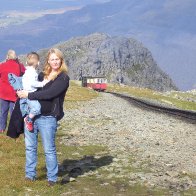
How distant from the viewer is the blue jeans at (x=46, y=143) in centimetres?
1257

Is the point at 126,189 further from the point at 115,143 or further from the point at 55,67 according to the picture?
the point at 115,143

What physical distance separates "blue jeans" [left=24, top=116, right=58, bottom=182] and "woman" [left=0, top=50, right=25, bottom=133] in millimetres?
6270

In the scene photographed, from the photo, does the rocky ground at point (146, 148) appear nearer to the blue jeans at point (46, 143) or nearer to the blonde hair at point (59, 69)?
the blue jeans at point (46, 143)

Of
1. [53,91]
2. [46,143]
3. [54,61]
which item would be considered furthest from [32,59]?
[46,143]

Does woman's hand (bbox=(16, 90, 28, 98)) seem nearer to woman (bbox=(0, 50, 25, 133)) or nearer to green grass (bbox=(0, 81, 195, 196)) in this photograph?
green grass (bbox=(0, 81, 195, 196))

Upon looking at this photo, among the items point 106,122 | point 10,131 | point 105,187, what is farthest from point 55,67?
point 106,122

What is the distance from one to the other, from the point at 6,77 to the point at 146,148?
22.1 feet

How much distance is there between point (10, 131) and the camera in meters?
13.0

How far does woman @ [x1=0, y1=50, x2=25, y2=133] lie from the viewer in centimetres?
1892

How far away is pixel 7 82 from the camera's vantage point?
19875 mm

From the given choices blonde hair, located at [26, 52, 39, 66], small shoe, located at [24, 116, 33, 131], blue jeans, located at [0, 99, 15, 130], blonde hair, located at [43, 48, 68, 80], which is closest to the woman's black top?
blonde hair, located at [43, 48, 68, 80]

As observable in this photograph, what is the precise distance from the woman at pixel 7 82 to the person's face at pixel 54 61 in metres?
6.64

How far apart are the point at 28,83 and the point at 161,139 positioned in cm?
1180

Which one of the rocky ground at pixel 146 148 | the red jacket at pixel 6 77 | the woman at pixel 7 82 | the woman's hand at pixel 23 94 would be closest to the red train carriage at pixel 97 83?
the rocky ground at pixel 146 148
